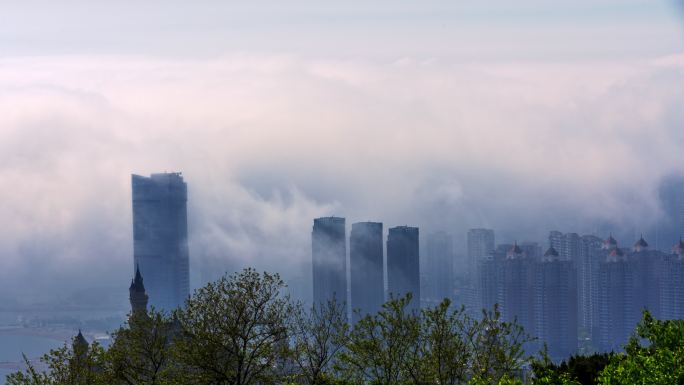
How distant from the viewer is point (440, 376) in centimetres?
2203

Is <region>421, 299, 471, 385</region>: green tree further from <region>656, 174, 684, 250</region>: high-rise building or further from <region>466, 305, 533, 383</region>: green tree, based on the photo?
<region>656, 174, 684, 250</region>: high-rise building

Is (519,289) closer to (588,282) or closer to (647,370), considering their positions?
(588,282)

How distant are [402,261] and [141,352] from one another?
138957mm

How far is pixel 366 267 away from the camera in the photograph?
159375 mm

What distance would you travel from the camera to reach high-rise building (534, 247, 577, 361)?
146625mm

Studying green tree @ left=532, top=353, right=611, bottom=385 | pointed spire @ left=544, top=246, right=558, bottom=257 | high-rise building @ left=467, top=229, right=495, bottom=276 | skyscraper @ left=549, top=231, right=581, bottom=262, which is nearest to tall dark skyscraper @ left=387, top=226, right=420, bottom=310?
high-rise building @ left=467, top=229, right=495, bottom=276

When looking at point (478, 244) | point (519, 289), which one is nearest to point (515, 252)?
point (519, 289)

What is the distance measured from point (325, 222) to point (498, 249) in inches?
1234

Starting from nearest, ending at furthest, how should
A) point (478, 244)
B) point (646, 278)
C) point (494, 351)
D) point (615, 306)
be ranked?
point (494, 351) < point (646, 278) < point (615, 306) < point (478, 244)

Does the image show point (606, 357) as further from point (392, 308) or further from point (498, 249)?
point (498, 249)

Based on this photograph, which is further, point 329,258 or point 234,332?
point 329,258

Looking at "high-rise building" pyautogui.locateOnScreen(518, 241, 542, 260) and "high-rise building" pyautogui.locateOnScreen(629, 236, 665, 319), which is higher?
"high-rise building" pyautogui.locateOnScreen(518, 241, 542, 260)

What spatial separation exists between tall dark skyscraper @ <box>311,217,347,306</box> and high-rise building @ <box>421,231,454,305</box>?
669 inches

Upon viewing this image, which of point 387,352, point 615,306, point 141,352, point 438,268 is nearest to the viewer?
point 387,352
